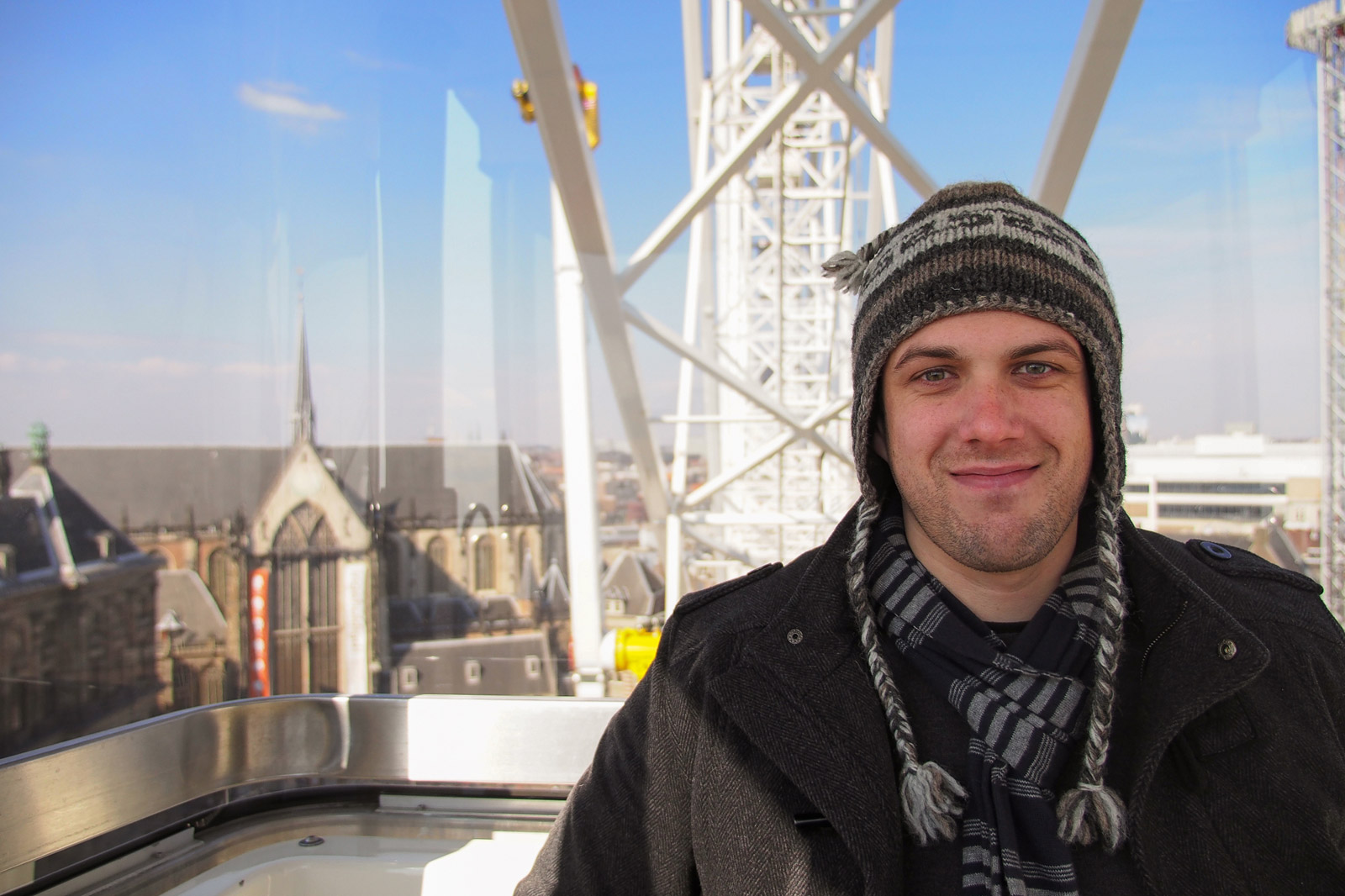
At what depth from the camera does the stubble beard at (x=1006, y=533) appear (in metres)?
1.20

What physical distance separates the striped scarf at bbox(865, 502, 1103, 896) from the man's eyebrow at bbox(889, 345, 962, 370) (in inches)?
11.6

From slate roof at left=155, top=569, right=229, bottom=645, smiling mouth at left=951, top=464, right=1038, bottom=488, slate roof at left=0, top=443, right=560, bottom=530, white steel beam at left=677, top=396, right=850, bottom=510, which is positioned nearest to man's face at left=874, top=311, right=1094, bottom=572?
smiling mouth at left=951, top=464, right=1038, bottom=488

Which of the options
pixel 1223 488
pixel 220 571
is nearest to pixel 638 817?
pixel 1223 488

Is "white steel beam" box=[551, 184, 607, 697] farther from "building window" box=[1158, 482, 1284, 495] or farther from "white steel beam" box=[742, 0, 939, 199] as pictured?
"building window" box=[1158, 482, 1284, 495]

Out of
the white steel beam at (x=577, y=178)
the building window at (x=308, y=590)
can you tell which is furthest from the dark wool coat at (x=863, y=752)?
the building window at (x=308, y=590)

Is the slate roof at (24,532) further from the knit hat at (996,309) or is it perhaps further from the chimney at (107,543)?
the knit hat at (996,309)

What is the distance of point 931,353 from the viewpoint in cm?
122

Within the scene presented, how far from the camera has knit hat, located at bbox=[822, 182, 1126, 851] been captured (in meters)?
1.07

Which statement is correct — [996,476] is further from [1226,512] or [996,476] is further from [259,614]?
[259,614]

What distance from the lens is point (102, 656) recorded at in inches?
287

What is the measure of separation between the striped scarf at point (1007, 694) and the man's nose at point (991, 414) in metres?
0.22

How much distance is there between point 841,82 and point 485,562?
5.10 m

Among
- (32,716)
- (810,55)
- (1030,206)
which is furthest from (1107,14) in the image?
(32,716)

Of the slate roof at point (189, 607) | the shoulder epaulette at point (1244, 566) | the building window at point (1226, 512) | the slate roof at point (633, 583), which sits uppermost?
the shoulder epaulette at point (1244, 566)
